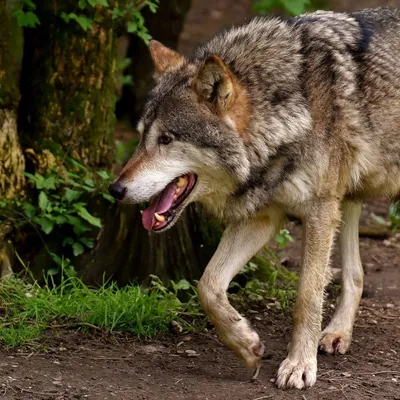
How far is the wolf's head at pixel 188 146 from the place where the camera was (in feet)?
16.3

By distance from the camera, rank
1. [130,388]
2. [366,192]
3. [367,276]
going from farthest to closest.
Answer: [367,276], [366,192], [130,388]

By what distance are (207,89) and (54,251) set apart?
203 cm

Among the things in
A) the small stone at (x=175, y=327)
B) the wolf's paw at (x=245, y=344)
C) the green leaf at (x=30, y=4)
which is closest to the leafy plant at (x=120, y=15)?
the green leaf at (x=30, y=4)

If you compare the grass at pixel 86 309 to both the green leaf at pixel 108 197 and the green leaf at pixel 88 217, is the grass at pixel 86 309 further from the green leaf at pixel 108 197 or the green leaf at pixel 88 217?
the green leaf at pixel 108 197

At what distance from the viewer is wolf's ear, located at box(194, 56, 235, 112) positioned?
488cm

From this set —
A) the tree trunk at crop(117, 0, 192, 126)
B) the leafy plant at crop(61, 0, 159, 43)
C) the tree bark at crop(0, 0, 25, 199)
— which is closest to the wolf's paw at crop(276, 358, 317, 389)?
the tree bark at crop(0, 0, 25, 199)

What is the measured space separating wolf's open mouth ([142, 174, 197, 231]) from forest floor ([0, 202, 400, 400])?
82 centimetres

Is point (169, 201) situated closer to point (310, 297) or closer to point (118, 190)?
point (118, 190)

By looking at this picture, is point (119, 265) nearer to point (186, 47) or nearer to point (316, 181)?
point (316, 181)

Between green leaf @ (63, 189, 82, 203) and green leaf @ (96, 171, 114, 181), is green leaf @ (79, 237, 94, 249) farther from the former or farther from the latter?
green leaf @ (96, 171, 114, 181)

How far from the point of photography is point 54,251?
6461 millimetres

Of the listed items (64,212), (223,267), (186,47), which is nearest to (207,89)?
(223,267)

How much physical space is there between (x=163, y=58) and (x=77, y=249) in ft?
5.22

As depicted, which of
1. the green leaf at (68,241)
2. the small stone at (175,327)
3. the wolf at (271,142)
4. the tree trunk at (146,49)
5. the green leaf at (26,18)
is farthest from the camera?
the tree trunk at (146,49)
